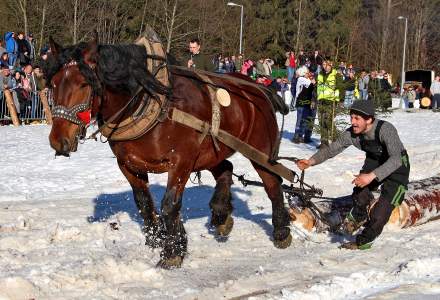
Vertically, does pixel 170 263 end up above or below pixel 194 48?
below

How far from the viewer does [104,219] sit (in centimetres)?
791

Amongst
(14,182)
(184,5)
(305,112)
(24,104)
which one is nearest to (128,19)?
(184,5)

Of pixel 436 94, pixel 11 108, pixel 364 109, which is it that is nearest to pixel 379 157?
pixel 364 109

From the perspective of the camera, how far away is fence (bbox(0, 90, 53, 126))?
17336mm

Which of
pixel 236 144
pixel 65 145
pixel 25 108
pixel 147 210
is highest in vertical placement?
pixel 65 145

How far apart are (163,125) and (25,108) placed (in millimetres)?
13368

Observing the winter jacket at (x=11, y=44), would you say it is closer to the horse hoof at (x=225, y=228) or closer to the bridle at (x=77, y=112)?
the horse hoof at (x=225, y=228)

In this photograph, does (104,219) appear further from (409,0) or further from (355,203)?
(409,0)

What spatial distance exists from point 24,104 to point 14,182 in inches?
316

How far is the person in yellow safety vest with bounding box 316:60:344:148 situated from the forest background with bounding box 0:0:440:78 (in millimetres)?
12840

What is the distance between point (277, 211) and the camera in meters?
7.24

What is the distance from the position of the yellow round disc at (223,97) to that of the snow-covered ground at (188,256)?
1.42m

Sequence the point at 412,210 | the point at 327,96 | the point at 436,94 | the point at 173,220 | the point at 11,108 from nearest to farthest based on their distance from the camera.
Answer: the point at 173,220
the point at 412,210
the point at 327,96
the point at 11,108
the point at 436,94

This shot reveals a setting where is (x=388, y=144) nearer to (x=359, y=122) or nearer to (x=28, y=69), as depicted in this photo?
(x=359, y=122)
